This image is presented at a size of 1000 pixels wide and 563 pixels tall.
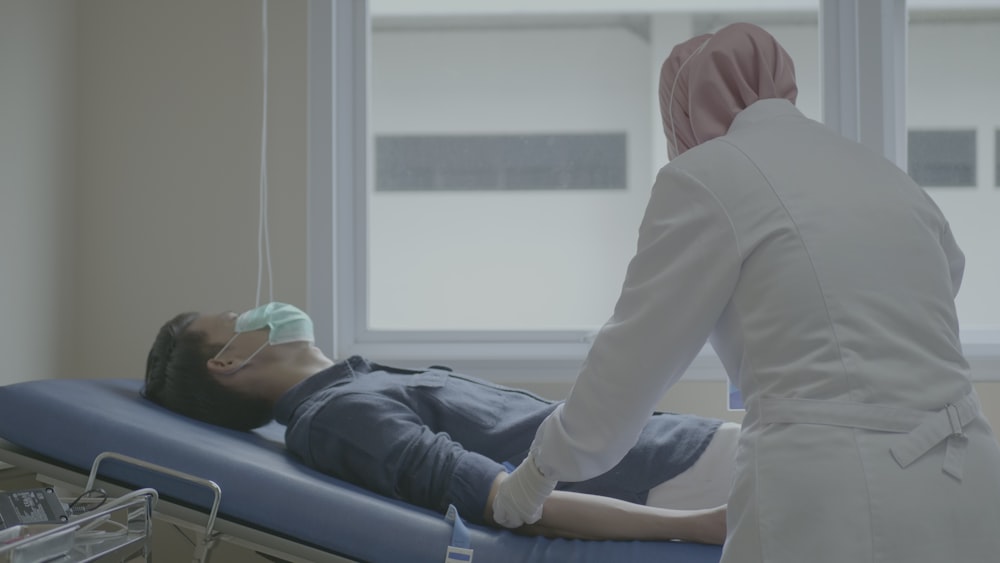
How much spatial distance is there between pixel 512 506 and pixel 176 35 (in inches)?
74.1

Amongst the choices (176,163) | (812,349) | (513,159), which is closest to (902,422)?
(812,349)

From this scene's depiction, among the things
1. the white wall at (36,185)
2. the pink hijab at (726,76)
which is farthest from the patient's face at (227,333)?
the pink hijab at (726,76)

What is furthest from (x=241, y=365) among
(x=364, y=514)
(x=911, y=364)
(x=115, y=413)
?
(x=911, y=364)

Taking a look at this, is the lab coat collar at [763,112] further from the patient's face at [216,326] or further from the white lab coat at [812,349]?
the patient's face at [216,326]

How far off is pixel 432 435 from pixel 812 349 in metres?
0.77

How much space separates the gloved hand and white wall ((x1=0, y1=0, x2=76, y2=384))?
143 centimetres

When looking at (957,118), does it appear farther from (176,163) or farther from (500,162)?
(176,163)

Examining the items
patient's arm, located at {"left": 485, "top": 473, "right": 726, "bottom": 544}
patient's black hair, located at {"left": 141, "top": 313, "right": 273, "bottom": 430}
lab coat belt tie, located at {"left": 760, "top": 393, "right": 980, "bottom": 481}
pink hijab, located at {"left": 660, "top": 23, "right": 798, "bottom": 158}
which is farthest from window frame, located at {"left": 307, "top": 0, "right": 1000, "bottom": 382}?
lab coat belt tie, located at {"left": 760, "top": 393, "right": 980, "bottom": 481}

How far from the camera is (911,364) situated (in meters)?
1.20

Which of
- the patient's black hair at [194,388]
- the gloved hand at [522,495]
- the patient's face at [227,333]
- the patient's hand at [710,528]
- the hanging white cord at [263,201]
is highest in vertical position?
the hanging white cord at [263,201]

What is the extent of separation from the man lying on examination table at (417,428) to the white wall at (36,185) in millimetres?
565

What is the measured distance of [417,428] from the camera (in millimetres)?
1762

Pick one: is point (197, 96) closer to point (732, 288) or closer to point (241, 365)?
point (241, 365)

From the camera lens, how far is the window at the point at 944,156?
9.56 ft
